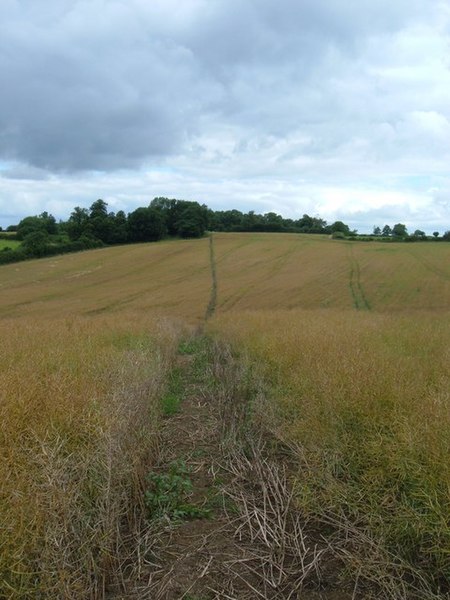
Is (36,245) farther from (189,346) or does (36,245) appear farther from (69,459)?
(69,459)

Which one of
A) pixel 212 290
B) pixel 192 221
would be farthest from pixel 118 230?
pixel 212 290

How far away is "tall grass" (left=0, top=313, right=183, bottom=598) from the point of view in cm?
371

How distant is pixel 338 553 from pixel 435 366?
478 cm

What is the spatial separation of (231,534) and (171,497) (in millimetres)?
935

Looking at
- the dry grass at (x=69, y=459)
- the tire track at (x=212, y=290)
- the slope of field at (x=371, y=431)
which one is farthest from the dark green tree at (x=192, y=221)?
the dry grass at (x=69, y=459)

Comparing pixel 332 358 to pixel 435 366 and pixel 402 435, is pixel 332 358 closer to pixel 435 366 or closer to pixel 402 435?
pixel 435 366

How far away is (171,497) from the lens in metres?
5.74

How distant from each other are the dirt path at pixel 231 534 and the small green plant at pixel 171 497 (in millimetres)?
24

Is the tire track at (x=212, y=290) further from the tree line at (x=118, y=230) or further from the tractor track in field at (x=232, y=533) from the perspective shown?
the tractor track in field at (x=232, y=533)

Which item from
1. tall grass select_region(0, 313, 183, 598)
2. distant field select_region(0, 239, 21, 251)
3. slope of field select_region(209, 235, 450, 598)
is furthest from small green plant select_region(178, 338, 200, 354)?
distant field select_region(0, 239, 21, 251)

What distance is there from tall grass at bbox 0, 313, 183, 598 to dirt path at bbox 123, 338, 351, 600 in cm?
44

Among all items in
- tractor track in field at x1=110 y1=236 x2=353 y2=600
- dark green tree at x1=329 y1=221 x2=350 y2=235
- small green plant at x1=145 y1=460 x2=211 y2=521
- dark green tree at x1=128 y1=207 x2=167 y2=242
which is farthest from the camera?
dark green tree at x1=329 y1=221 x2=350 y2=235

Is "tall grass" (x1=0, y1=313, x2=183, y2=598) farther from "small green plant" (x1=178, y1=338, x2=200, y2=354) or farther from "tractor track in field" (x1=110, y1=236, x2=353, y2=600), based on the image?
"small green plant" (x1=178, y1=338, x2=200, y2=354)

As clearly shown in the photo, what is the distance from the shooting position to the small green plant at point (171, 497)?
5.43m
